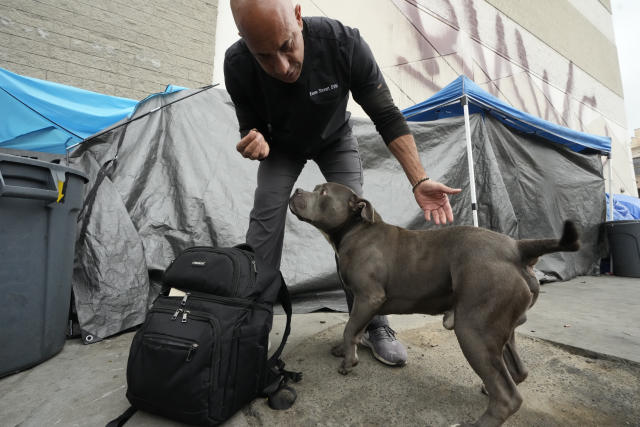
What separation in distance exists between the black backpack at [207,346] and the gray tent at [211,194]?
4.27 ft

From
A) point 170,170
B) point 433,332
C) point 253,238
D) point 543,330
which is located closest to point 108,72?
point 170,170

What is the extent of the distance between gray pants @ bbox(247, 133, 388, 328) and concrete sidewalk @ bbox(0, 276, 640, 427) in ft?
1.37

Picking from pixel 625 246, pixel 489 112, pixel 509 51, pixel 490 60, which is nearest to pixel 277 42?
pixel 489 112

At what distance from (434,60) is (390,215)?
715 cm

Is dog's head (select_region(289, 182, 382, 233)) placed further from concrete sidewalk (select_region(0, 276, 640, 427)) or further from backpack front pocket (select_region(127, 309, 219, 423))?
backpack front pocket (select_region(127, 309, 219, 423))

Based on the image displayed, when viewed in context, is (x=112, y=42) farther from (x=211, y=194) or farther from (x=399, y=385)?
(x=399, y=385)

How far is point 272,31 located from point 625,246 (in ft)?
21.8

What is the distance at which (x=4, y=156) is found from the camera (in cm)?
162

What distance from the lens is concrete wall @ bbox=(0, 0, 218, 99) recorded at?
4344 millimetres

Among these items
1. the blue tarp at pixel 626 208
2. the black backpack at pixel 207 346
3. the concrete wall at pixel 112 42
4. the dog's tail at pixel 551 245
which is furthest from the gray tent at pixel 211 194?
the blue tarp at pixel 626 208

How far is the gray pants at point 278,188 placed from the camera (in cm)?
198

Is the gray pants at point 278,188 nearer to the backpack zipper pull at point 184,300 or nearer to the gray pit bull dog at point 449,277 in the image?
the gray pit bull dog at point 449,277

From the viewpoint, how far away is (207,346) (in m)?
1.28

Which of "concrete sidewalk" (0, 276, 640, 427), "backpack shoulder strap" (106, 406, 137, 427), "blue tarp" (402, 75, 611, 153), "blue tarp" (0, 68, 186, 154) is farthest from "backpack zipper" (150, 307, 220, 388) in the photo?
A: "blue tarp" (402, 75, 611, 153)
